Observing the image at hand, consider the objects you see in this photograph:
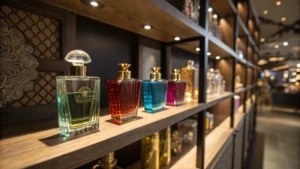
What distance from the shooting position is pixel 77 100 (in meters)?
0.39

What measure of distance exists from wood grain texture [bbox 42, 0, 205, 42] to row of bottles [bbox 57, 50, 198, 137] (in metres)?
0.21

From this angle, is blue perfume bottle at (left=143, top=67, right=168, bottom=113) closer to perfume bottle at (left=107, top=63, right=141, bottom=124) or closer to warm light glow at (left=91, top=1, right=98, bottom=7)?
perfume bottle at (left=107, top=63, right=141, bottom=124)

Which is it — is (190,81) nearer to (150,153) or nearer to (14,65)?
(150,153)

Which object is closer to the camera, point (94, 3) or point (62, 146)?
point (62, 146)

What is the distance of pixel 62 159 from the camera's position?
297mm

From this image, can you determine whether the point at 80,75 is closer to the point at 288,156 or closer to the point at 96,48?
the point at 96,48

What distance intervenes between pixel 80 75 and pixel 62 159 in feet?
0.63

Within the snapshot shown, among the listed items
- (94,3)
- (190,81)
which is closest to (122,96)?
(94,3)

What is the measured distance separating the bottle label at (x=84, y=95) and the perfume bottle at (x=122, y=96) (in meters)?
0.09

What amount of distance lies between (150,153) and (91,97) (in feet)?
1.60

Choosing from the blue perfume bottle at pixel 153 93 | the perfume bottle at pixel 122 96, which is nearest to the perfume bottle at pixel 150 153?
the blue perfume bottle at pixel 153 93

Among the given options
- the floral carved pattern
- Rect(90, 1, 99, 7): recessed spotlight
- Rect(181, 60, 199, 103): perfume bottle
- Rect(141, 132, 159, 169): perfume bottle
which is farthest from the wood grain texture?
Rect(141, 132, 159, 169): perfume bottle

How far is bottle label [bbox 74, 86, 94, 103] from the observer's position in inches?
15.4

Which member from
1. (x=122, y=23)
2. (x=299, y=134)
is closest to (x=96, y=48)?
(x=122, y=23)
